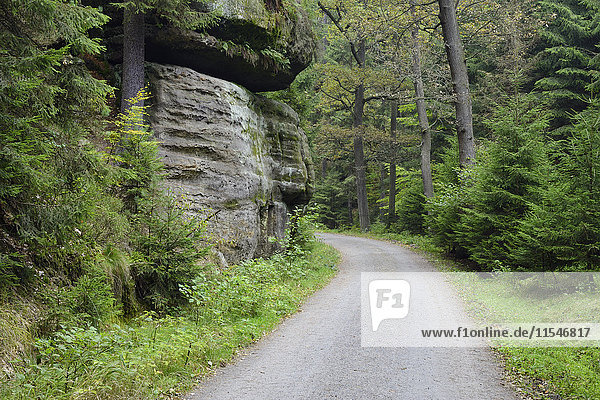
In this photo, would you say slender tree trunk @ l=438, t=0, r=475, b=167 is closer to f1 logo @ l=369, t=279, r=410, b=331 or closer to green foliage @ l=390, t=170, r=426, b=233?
f1 logo @ l=369, t=279, r=410, b=331

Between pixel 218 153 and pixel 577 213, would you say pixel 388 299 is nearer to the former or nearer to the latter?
pixel 577 213

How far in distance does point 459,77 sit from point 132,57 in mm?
10190

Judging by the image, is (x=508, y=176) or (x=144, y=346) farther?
(x=508, y=176)

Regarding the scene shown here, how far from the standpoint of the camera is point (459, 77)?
1359 centimetres

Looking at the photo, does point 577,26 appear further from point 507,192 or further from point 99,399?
point 99,399

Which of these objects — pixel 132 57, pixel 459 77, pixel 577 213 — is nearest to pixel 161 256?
Answer: pixel 132 57

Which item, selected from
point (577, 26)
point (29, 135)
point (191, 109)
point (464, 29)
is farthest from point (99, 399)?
point (577, 26)

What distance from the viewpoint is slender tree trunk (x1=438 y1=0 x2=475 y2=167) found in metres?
13.5

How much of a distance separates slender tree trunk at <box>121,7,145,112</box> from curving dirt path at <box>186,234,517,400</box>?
6.25m

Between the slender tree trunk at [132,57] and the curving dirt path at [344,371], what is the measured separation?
625 centimetres

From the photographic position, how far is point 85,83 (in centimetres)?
543

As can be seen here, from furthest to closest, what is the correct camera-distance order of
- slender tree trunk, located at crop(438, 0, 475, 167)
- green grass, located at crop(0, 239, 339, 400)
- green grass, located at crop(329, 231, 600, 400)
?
1. slender tree trunk, located at crop(438, 0, 475, 167)
2. green grass, located at crop(329, 231, 600, 400)
3. green grass, located at crop(0, 239, 339, 400)

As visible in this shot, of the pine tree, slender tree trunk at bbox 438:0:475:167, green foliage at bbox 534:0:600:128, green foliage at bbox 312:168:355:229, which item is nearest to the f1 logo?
the pine tree

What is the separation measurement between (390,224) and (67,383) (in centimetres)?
2389
